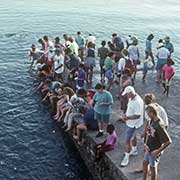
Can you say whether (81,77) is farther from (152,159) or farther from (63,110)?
(152,159)

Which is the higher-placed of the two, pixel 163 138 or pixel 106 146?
pixel 163 138

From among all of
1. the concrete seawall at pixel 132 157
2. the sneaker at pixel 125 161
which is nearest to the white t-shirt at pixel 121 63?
the concrete seawall at pixel 132 157

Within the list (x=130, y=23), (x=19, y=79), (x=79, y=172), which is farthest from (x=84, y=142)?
(x=130, y=23)

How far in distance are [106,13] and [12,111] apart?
2453 centimetres

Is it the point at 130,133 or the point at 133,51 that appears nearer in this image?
the point at 130,133

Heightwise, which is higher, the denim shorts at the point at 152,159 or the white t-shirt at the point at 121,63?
the white t-shirt at the point at 121,63

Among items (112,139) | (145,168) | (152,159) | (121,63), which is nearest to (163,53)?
(121,63)

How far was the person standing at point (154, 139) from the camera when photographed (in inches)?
515

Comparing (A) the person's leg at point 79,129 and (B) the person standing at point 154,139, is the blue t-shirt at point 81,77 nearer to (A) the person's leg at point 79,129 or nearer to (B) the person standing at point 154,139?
(A) the person's leg at point 79,129

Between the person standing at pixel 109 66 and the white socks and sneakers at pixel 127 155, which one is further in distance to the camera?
the person standing at pixel 109 66

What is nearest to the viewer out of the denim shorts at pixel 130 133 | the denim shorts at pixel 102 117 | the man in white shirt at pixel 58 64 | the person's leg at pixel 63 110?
the denim shorts at pixel 130 133

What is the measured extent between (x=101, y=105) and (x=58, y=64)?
7164mm

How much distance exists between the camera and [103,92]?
57.7 feet

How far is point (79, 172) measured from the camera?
18594 millimetres
